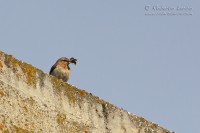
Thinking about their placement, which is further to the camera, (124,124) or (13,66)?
(124,124)

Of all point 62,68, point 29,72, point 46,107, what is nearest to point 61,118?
point 46,107

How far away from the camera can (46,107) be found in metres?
9.36

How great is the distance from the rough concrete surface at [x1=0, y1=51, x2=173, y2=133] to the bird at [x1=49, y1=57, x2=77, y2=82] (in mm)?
1399

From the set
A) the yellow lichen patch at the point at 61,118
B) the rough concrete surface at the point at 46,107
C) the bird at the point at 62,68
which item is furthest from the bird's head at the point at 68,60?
the yellow lichen patch at the point at 61,118

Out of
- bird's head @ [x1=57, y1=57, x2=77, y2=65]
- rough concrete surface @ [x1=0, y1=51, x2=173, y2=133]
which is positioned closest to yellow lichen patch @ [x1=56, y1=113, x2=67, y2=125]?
rough concrete surface @ [x1=0, y1=51, x2=173, y2=133]

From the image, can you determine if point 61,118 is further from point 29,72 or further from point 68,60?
point 68,60

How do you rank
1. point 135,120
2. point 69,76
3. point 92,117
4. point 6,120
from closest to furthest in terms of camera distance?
point 6,120, point 92,117, point 135,120, point 69,76

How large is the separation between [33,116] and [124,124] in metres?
2.04

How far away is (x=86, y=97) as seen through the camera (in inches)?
397

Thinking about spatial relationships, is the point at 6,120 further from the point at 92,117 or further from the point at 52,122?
the point at 92,117

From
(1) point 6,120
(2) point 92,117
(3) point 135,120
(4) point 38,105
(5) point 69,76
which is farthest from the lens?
(5) point 69,76

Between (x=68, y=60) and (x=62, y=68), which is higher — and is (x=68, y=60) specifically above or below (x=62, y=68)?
above

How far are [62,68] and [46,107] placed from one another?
2.57 m

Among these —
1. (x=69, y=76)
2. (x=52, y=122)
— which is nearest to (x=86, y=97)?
(x=52, y=122)
